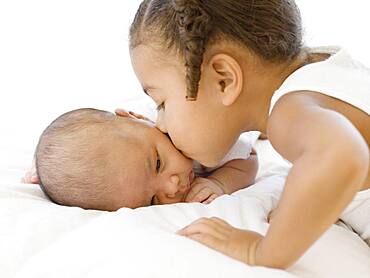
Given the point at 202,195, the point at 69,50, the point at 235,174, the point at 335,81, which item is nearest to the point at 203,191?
the point at 202,195

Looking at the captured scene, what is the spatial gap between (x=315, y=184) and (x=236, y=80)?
15.9 inches

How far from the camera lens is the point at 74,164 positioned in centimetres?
125

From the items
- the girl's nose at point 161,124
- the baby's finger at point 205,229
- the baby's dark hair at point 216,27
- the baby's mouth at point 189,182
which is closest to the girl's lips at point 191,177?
the baby's mouth at point 189,182

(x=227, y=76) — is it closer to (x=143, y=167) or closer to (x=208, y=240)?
(x=143, y=167)

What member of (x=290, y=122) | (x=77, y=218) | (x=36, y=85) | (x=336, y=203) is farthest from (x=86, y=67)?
(x=336, y=203)

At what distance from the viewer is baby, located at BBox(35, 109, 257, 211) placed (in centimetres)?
125

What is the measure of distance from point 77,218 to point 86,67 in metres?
A: 1.09

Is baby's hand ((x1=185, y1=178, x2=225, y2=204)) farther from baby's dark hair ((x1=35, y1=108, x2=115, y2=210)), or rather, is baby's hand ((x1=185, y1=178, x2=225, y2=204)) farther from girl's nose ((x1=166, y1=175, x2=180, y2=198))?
baby's dark hair ((x1=35, y1=108, x2=115, y2=210))

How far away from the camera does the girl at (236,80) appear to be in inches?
40.3

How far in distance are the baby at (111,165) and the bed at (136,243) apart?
0.21 ft

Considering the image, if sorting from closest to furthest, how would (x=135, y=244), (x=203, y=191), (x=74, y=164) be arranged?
(x=135, y=244), (x=74, y=164), (x=203, y=191)

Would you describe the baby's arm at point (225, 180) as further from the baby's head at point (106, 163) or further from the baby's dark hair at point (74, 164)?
the baby's dark hair at point (74, 164)

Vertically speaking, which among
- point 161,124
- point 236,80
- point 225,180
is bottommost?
point 225,180

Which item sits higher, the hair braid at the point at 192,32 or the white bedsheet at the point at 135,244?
the hair braid at the point at 192,32
